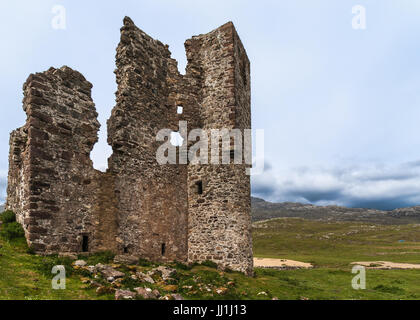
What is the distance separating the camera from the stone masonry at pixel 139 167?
1357cm

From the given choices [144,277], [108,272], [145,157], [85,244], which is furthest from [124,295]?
[145,157]

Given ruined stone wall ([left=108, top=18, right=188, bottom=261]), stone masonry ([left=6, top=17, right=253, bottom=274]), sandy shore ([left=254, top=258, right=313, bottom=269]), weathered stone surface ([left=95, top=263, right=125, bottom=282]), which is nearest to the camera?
weathered stone surface ([left=95, top=263, right=125, bottom=282])

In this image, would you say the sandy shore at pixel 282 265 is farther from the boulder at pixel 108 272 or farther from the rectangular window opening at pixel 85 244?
Result: the boulder at pixel 108 272

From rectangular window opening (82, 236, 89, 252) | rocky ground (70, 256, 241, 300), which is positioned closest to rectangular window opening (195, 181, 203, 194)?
rocky ground (70, 256, 241, 300)

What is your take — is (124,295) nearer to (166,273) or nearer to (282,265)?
(166,273)

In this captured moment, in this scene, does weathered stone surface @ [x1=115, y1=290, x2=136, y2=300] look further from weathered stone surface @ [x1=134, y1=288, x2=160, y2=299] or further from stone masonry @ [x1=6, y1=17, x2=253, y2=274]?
stone masonry @ [x1=6, y1=17, x2=253, y2=274]

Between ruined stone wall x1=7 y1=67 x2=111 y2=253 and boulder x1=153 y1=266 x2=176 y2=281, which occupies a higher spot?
ruined stone wall x1=7 y1=67 x2=111 y2=253

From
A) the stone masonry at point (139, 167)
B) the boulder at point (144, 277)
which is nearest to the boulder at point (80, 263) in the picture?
the stone masonry at point (139, 167)

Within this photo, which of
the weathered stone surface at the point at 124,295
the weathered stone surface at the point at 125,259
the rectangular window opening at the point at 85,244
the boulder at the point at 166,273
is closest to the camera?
the weathered stone surface at the point at 124,295

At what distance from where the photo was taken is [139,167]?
17094mm

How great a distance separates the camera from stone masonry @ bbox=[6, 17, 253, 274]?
13570mm
